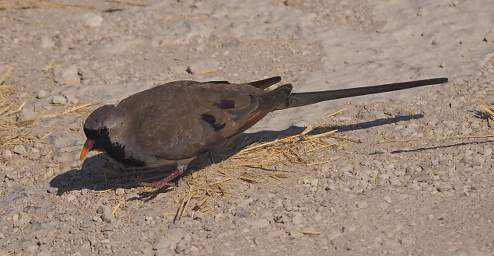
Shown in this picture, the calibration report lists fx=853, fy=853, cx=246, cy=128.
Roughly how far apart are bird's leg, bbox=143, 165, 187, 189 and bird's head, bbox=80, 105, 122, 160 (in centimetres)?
46

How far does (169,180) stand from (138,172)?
48cm

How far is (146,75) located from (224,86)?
5.79 feet

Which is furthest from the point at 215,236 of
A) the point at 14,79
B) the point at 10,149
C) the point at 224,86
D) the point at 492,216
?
the point at 14,79

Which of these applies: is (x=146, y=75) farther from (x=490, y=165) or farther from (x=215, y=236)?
(x=490, y=165)

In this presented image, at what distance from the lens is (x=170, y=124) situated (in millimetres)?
6418

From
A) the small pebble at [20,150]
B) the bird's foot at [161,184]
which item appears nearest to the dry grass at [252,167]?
the bird's foot at [161,184]

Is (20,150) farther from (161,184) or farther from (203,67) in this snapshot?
(203,67)

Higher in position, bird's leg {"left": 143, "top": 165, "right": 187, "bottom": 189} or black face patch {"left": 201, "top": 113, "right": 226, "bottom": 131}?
black face patch {"left": 201, "top": 113, "right": 226, "bottom": 131}

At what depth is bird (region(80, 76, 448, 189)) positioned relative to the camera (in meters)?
6.41

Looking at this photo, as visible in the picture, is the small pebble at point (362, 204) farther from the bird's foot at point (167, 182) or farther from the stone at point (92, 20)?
the stone at point (92, 20)

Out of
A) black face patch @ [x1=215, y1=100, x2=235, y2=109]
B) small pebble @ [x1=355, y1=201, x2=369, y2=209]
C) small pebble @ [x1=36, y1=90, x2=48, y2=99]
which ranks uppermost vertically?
black face patch @ [x1=215, y1=100, x2=235, y2=109]

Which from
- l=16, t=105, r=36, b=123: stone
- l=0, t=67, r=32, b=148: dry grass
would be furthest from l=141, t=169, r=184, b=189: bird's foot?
l=16, t=105, r=36, b=123: stone

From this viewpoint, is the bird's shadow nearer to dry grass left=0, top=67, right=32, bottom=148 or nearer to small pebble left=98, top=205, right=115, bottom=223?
small pebble left=98, top=205, right=115, bottom=223

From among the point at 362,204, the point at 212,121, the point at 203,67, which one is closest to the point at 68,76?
the point at 203,67
